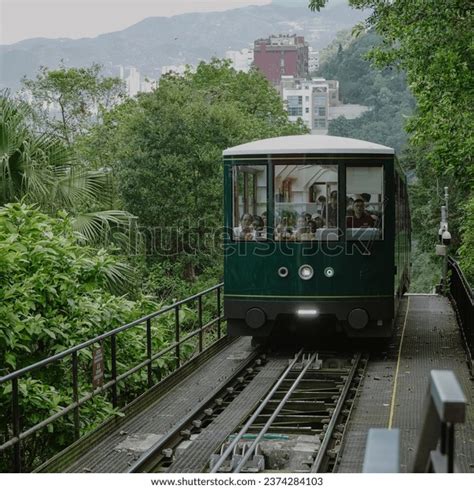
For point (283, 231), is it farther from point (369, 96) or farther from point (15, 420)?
point (369, 96)

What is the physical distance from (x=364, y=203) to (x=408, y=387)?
310 centimetres

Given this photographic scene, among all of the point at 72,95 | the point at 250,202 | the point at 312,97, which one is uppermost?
the point at 312,97

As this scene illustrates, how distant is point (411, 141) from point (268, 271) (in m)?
6.21

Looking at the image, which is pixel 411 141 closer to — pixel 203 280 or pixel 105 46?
pixel 203 280

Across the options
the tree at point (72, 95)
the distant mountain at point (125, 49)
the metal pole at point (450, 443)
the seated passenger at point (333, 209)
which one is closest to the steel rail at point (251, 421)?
the seated passenger at point (333, 209)

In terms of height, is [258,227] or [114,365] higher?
[258,227]

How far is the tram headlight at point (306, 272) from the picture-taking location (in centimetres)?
1392

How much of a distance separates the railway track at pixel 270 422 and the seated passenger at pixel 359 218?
1895 millimetres

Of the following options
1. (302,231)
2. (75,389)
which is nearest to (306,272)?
(302,231)

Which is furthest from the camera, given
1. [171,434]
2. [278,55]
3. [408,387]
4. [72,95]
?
[278,55]

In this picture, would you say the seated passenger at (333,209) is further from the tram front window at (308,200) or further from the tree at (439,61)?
the tree at (439,61)

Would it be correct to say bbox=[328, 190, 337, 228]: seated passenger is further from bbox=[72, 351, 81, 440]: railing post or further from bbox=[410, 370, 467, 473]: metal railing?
bbox=[410, 370, 467, 473]: metal railing

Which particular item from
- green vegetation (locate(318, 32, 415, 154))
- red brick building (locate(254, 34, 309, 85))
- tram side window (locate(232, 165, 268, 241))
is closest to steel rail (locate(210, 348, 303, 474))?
tram side window (locate(232, 165, 268, 241))

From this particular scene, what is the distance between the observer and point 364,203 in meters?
14.0
